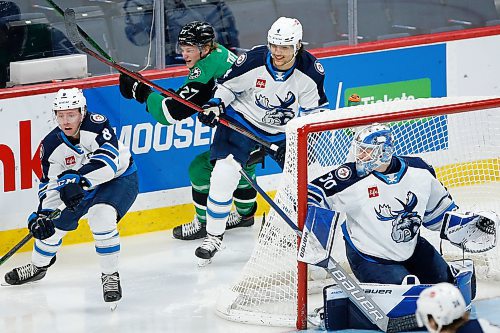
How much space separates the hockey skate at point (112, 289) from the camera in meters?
5.64

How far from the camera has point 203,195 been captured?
6477 mm

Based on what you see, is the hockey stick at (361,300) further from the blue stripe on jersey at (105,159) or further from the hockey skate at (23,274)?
the hockey skate at (23,274)

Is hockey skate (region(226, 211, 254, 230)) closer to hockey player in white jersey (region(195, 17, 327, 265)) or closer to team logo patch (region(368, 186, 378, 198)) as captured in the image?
hockey player in white jersey (region(195, 17, 327, 265))

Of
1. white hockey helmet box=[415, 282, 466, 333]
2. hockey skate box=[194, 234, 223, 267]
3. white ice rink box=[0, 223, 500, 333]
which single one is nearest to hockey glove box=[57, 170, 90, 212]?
white ice rink box=[0, 223, 500, 333]

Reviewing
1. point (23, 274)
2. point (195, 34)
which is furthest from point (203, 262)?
point (195, 34)

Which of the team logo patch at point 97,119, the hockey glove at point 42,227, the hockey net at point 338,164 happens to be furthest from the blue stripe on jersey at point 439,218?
the hockey glove at point 42,227

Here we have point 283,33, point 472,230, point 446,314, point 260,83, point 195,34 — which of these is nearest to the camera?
point 446,314

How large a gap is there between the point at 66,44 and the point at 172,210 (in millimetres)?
984

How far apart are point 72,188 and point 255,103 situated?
104 centimetres

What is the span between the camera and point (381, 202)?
5176mm

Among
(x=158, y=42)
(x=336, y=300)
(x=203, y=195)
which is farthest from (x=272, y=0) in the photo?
(x=336, y=300)

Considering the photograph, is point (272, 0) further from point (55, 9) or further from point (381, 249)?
point (381, 249)

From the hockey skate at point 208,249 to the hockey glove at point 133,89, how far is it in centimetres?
70

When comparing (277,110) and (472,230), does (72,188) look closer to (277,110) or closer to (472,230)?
(277,110)
